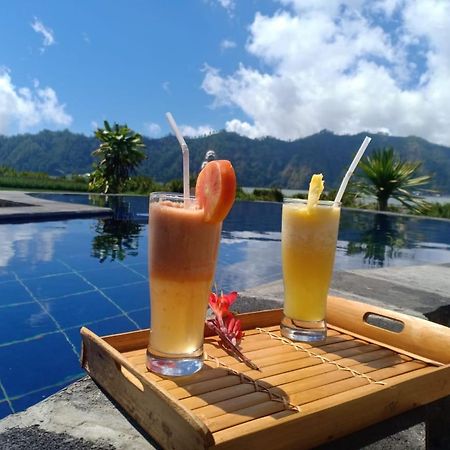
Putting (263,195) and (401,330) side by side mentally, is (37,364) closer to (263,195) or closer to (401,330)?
(401,330)

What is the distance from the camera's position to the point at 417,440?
107 cm

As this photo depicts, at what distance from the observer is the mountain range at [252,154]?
6162cm

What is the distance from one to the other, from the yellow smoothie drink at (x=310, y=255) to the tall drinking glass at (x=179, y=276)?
321 mm

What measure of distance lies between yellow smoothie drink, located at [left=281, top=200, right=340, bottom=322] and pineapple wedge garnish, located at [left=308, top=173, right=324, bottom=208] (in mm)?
18

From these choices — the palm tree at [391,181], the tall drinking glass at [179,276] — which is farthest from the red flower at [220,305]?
the palm tree at [391,181]

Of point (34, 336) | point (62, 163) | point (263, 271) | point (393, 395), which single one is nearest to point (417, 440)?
point (393, 395)

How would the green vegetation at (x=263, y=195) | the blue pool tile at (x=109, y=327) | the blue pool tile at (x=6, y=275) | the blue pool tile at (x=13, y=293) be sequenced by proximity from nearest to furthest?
the blue pool tile at (x=109, y=327), the blue pool tile at (x=13, y=293), the blue pool tile at (x=6, y=275), the green vegetation at (x=263, y=195)

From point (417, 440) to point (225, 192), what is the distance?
2.49ft

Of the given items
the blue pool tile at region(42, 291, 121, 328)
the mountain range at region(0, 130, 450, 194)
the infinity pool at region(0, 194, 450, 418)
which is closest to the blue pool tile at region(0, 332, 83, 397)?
the infinity pool at region(0, 194, 450, 418)

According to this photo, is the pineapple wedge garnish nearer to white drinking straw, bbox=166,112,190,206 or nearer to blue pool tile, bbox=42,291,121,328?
white drinking straw, bbox=166,112,190,206

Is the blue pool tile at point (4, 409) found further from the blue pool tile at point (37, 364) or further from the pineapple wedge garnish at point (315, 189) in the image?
the pineapple wedge garnish at point (315, 189)

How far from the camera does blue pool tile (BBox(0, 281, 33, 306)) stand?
394 cm

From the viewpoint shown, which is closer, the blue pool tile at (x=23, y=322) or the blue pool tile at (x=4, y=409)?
the blue pool tile at (x=4, y=409)

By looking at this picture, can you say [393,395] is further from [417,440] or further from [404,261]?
[404,261]
